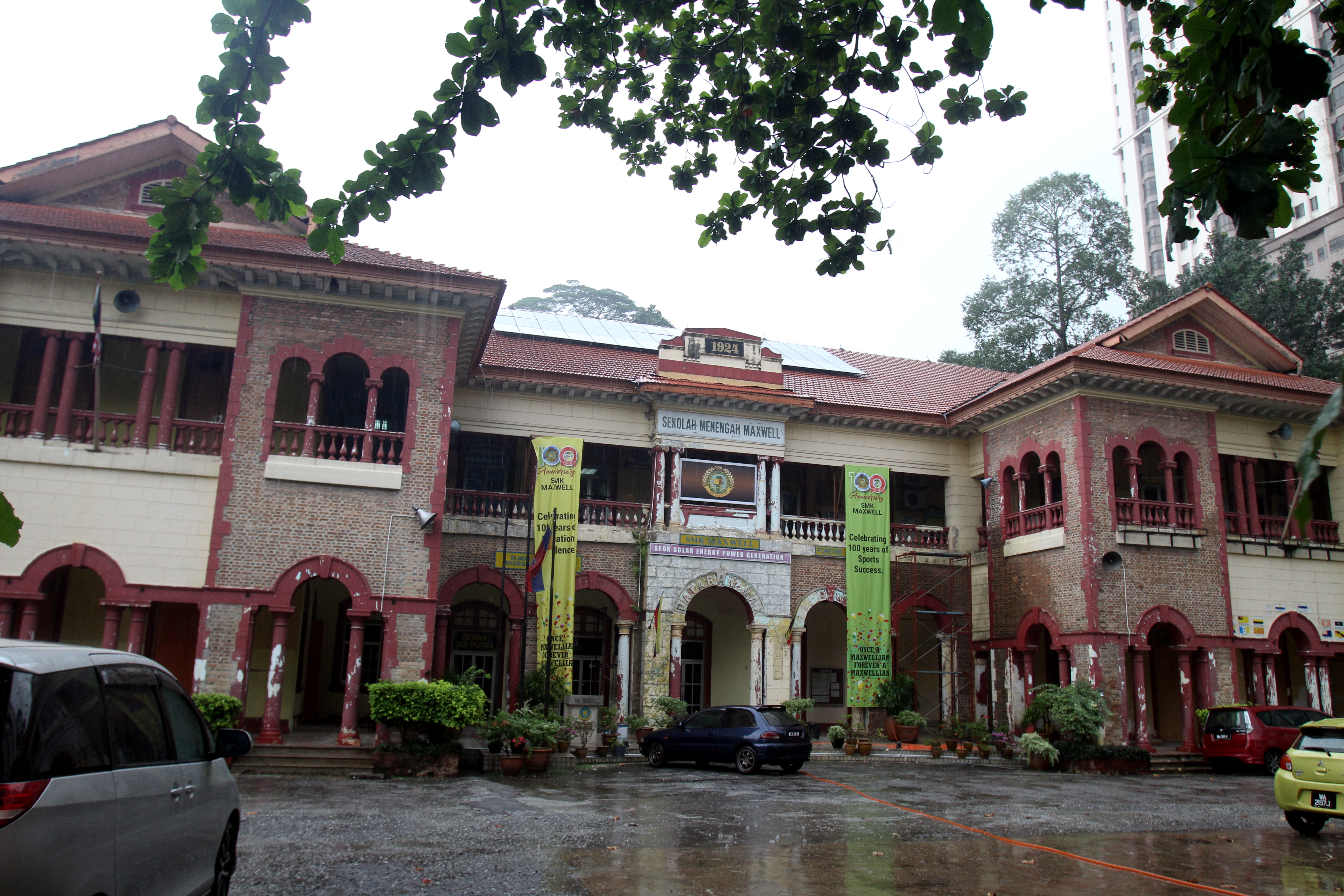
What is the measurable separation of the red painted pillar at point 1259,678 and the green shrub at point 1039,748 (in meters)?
5.42

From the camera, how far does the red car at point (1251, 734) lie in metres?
18.2

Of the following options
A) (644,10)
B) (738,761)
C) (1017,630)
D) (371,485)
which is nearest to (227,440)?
(371,485)

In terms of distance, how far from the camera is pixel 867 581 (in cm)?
2209

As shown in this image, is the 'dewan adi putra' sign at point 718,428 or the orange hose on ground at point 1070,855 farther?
the 'dewan adi putra' sign at point 718,428

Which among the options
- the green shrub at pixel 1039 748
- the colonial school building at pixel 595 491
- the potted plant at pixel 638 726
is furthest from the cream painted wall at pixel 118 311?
the green shrub at pixel 1039 748

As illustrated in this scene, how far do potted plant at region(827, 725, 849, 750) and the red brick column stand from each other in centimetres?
1370

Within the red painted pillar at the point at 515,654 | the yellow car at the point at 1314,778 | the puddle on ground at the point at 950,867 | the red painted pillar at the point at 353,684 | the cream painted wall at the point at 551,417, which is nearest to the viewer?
the puddle on ground at the point at 950,867

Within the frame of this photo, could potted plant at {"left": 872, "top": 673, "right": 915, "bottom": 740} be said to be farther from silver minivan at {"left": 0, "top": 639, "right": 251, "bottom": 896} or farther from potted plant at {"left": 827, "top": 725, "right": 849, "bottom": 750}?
silver minivan at {"left": 0, "top": 639, "right": 251, "bottom": 896}

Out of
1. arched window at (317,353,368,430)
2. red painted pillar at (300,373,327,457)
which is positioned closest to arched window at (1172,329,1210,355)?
arched window at (317,353,368,430)

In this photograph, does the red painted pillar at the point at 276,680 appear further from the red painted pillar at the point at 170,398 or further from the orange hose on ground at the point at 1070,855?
the orange hose on ground at the point at 1070,855

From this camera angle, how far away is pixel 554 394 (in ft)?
70.9

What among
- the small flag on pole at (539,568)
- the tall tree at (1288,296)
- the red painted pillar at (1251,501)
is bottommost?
the small flag on pole at (539,568)

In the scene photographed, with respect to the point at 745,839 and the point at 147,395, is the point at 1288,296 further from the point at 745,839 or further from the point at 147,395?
the point at 147,395

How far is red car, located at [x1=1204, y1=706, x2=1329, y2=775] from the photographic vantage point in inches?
716
